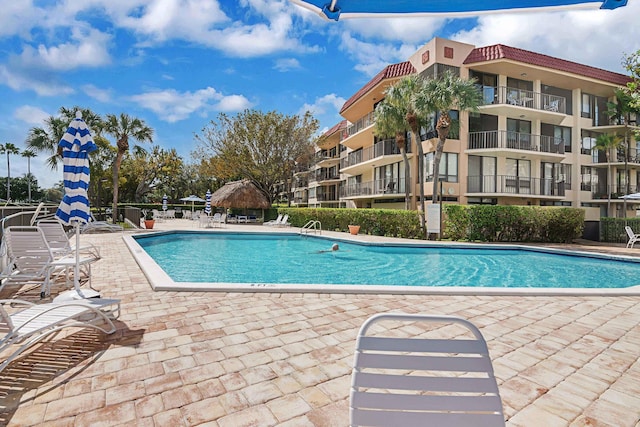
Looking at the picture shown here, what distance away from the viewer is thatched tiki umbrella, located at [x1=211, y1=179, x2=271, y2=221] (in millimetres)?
29156

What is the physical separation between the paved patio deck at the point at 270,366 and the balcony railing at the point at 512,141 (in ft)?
56.8

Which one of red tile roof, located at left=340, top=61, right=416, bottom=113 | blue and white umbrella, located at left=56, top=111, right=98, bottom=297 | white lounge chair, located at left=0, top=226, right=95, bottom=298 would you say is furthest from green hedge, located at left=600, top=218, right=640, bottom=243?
white lounge chair, located at left=0, top=226, right=95, bottom=298

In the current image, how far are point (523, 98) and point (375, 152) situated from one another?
9867mm

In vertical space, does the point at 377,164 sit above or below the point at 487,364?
above

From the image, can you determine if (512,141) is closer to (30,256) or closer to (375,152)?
(375,152)

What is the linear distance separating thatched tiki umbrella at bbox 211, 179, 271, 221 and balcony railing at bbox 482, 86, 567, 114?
63.2ft

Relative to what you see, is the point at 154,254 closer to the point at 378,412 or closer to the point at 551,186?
the point at 378,412

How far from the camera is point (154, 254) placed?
1194cm

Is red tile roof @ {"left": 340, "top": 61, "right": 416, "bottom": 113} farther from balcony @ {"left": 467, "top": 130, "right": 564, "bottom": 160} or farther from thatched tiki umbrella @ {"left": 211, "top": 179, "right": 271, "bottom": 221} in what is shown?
thatched tiki umbrella @ {"left": 211, "top": 179, "right": 271, "bottom": 221}

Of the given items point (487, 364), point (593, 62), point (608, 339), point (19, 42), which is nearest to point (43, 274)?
point (487, 364)

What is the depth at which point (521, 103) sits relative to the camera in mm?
20766

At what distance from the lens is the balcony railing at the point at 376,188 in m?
23.1

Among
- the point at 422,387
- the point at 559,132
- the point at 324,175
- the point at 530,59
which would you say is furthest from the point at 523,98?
the point at 422,387

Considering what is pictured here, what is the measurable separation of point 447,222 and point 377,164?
10.9m
